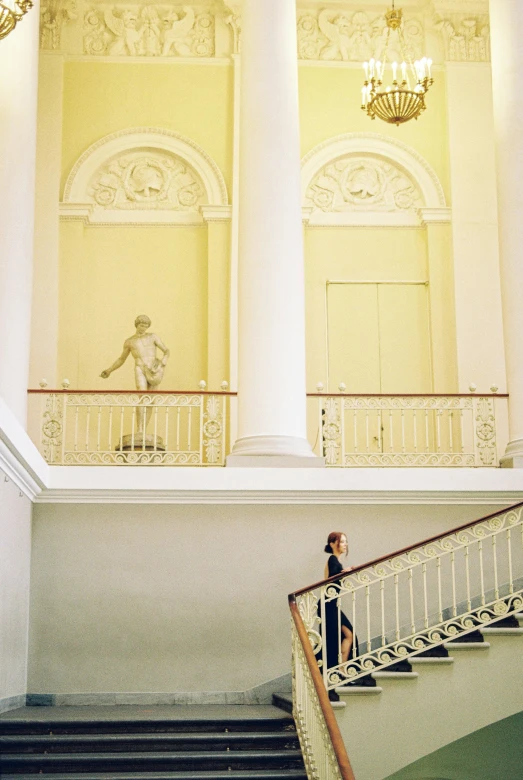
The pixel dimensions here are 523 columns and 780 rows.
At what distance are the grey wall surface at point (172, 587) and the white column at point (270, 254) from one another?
0.80m

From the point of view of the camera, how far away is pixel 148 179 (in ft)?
54.8

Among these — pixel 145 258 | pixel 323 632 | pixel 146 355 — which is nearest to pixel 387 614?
pixel 323 632

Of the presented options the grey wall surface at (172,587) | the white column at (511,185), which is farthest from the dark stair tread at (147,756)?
the white column at (511,185)

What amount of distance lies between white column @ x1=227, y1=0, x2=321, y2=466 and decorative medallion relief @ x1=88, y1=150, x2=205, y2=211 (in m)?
3.91

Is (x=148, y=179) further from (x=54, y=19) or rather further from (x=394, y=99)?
(x=394, y=99)

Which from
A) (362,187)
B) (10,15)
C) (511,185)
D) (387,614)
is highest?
(362,187)

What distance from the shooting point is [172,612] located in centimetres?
1164

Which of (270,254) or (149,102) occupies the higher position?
(149,102)

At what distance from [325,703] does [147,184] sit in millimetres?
10572

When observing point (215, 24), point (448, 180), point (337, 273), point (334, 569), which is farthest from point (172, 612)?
point (215, 24)

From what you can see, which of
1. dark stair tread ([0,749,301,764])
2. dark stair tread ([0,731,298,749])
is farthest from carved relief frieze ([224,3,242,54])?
dark stair tread ([0,749,301,764])

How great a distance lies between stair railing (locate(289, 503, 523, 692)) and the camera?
974 centimetres

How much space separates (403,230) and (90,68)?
5.12 meters

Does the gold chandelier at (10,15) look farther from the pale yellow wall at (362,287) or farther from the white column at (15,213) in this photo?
the pale yellow wall at (362,287)
